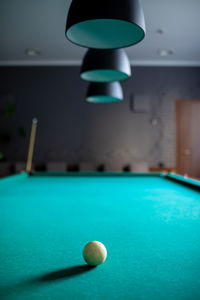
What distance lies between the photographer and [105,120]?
5777 millimetres

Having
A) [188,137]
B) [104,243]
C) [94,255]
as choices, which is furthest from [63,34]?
[94,255]

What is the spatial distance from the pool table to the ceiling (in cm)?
250

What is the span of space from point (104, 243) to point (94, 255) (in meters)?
0.20

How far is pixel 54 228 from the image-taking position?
4.04ft

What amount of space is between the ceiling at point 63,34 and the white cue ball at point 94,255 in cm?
313

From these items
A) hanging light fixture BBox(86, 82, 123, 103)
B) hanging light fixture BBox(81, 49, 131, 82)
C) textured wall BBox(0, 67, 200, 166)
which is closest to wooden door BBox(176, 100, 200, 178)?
textured wall BBox(0, 67, 200, 166)

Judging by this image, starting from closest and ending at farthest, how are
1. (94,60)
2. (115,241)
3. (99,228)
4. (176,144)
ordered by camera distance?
(115,241), (99,228), (94,60), (176,144)

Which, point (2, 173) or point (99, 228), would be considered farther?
point (2, 173)

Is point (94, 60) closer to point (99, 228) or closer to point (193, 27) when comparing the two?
point (99, 228)

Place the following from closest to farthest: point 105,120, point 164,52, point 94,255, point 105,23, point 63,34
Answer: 1. point 94,255
2. point 105,23
3. point 63,34
4. point 164,52
5. point 105,120

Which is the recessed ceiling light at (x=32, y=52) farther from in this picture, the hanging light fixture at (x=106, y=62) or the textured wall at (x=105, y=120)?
the hanging light fixture at (x=106, y=62)

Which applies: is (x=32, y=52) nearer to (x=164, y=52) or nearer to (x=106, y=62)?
(x=164, y=52)

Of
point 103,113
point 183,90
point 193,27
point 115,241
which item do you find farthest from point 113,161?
point 115,241

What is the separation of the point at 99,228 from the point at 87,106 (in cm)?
472
